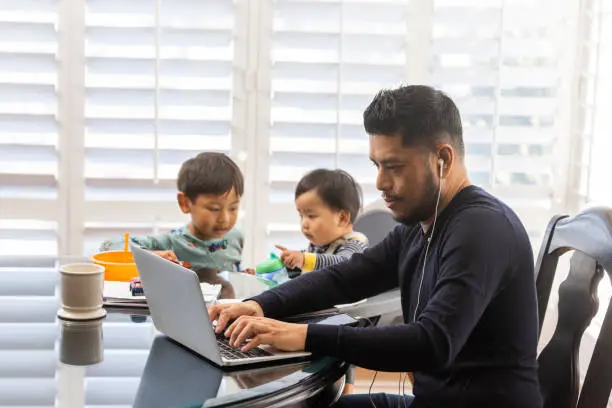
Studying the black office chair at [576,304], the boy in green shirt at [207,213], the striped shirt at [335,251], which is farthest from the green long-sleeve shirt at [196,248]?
the black office chair at [576,304]

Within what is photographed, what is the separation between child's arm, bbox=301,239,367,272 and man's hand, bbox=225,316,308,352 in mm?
887

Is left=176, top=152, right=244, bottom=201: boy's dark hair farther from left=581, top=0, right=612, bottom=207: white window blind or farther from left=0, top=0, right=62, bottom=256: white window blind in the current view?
left=581, top=0, right=612, bottom=207: white window blind

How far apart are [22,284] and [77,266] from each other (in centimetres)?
37

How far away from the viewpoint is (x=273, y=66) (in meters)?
3.28

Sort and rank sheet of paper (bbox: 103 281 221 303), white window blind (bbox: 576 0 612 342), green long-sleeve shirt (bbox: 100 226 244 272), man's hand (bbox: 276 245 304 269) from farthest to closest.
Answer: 1. white window blind (bbox: 576 0 612 342)
2. green long-sleeve shirt (bbox: 100 226 244 272)
3. man's hand (bbox: 276 245 304 269)
4. sheet of paper (bbox: 103 281 221 303)

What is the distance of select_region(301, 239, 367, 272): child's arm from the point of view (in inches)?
102

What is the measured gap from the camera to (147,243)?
8.68 feet

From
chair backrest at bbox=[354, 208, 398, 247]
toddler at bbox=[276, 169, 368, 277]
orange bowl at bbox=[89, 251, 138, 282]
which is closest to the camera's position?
orange bowl at bbox=[89, 251, 138, 282]

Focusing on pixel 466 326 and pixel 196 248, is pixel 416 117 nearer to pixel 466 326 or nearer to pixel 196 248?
pixel 466 326

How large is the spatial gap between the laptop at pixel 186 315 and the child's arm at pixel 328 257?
0.84 metres

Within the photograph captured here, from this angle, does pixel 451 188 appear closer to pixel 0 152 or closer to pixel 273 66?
pixel 273 66

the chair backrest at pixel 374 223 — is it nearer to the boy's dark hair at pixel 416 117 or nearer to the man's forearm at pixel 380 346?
the boy's dark hair at pixel 416 117

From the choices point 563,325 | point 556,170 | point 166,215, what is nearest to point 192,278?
A: point 563,325

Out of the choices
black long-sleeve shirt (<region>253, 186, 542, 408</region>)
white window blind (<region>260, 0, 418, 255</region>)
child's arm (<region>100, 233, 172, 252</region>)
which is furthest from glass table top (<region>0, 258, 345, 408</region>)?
white window blind (<region>260, 0, 418, 255</region>)
